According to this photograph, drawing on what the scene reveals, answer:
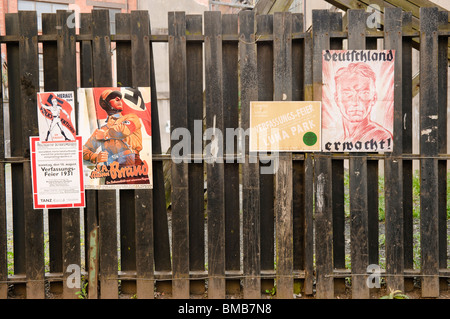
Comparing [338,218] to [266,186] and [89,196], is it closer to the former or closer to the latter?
[266,186]

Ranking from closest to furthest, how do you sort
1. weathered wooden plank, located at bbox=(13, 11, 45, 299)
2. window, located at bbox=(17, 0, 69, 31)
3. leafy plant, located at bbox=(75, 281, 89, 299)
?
weathered wooden plank, located at bbox=(13, 11, 45, 299) → leafy plant, located at bbox=(75, 281, 89, 299) → window, located at bbox=(17, 0, 69, 31)

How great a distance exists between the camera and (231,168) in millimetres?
4031

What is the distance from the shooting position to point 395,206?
13.0ft

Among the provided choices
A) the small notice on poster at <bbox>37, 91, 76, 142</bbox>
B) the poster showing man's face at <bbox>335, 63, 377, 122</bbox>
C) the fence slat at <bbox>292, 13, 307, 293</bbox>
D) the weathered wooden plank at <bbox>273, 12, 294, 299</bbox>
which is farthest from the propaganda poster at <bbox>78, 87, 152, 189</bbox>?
the poster showing man's face at <bbox>335, 63, 377, 122</bbox>

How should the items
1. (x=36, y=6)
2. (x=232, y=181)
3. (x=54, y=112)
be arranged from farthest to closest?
(x=36, y=6)
(x=232, y=181)
(x=54, y=112)

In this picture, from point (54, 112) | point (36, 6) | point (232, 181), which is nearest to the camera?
point (54, 112)

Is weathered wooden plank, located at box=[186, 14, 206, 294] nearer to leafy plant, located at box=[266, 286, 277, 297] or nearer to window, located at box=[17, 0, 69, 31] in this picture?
leafy plant, located at box=[266, 286, 277, 297]

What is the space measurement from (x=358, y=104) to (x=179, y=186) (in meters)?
1.94

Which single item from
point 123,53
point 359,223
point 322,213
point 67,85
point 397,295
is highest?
point 123,53

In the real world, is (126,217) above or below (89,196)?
below

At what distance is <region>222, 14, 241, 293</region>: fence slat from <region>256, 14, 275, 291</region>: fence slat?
0.78ft

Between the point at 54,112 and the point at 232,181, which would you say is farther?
the point at 232,181

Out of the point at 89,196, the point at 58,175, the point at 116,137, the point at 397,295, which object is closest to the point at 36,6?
the point at 58,175

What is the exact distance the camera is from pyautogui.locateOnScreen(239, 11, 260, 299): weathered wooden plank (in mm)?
3877
